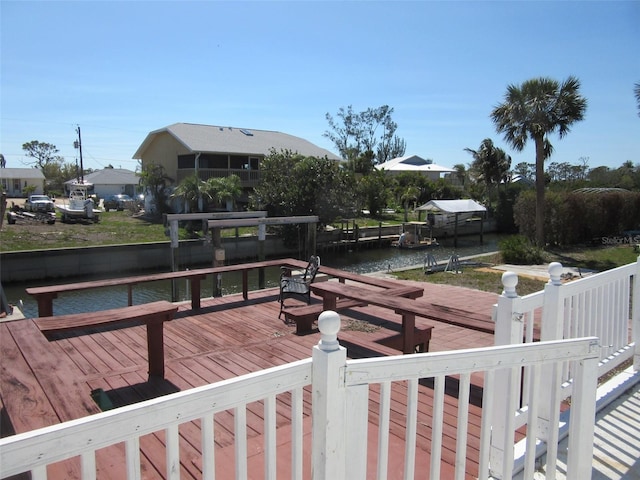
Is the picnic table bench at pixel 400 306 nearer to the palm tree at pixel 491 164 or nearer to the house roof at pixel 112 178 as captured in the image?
the palm tree at pixel 491 164

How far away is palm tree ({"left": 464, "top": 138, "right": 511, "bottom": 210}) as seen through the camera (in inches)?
1518

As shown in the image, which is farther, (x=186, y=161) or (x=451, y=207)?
(x=186, y=161)

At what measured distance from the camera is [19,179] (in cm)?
5031

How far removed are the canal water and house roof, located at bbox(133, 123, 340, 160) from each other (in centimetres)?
936

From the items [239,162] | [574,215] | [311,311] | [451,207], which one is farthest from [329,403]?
[239,162]

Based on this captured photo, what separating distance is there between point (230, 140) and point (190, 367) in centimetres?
2656

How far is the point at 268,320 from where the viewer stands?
20.1ft

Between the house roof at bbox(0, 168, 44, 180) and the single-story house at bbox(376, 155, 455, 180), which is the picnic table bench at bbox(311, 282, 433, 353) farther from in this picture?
the house roof at bbox(0, 168, 44, 180)

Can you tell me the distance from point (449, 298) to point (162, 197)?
23.4 meters

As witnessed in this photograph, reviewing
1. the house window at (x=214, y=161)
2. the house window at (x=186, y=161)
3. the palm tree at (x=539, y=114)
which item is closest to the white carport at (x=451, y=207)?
the palm tree at (x=539, y=114)

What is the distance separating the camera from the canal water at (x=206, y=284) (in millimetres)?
14156

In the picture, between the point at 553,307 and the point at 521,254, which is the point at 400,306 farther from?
the point at 521,254

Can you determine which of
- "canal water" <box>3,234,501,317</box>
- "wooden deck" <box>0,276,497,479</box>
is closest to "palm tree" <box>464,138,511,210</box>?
"canal water" <box>3,234,501,317</box>

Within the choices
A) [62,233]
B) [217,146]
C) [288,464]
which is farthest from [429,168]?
[288,464]
